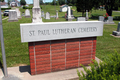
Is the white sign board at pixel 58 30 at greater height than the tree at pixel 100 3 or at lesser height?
lesser

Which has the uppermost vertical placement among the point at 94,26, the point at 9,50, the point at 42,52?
the point at 94,26

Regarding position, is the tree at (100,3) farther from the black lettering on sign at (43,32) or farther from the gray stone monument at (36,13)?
the black lettering on sign at (43,32)

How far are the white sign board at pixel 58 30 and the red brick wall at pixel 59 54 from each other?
212mm

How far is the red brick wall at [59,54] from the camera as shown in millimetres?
4293

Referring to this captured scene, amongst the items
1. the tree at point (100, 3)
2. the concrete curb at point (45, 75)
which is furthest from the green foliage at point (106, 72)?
the tree at point (100, 3)

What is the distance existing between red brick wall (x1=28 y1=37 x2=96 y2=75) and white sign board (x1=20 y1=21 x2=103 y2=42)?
0.70ft

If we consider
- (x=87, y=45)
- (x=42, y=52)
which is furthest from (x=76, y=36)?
(x=42, y=52)

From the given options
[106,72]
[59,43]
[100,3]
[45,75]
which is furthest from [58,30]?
[100,3]

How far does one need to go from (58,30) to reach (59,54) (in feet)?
2.81

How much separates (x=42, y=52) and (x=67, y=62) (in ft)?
3.28

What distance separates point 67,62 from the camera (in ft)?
15.5

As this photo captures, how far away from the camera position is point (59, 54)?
4566 mm

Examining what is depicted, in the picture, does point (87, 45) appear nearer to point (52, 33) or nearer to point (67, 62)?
point (67, 62)

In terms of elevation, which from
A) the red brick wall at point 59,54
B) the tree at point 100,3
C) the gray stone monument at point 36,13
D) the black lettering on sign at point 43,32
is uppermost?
the tree at point 100,3
